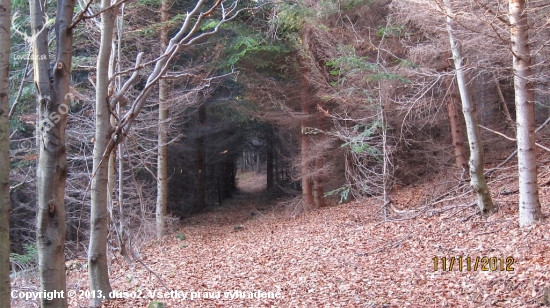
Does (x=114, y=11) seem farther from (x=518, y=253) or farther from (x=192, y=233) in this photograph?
(x=192, y=233)

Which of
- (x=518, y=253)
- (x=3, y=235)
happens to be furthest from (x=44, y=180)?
(x=518, y=253)

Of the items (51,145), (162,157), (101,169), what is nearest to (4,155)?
(51,145)

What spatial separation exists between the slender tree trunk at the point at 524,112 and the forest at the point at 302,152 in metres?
0.03

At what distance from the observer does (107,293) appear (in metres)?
5.47

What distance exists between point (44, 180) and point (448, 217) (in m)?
7.67

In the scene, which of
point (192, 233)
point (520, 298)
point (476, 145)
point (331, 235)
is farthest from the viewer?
point (192, 233)

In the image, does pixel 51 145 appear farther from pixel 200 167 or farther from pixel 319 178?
pixel 200 167

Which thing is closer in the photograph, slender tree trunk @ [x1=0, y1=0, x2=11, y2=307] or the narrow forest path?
slender tree trunk @ [x1=0, y1=0, x2=11, y2=307]

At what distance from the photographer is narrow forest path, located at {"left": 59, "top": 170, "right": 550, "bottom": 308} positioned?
16.9 feet

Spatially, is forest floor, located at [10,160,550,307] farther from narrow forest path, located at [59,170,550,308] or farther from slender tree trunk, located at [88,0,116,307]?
slender tree trunk, located at [88,0,116,307]

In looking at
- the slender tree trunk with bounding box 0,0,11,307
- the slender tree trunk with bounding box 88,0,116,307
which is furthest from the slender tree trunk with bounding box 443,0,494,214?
the slender tree trunk with bounding box 0,0,11,307

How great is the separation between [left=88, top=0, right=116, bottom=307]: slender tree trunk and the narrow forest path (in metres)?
0.43

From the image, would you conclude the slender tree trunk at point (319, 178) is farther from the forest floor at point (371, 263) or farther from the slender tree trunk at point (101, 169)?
the slender tree trunk at point (101, 169)

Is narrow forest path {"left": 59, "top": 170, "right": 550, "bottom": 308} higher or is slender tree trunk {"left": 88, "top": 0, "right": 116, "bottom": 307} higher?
slender tree trunk {"left": 88, "top": 0, "right": 116, "bottom": 307}
